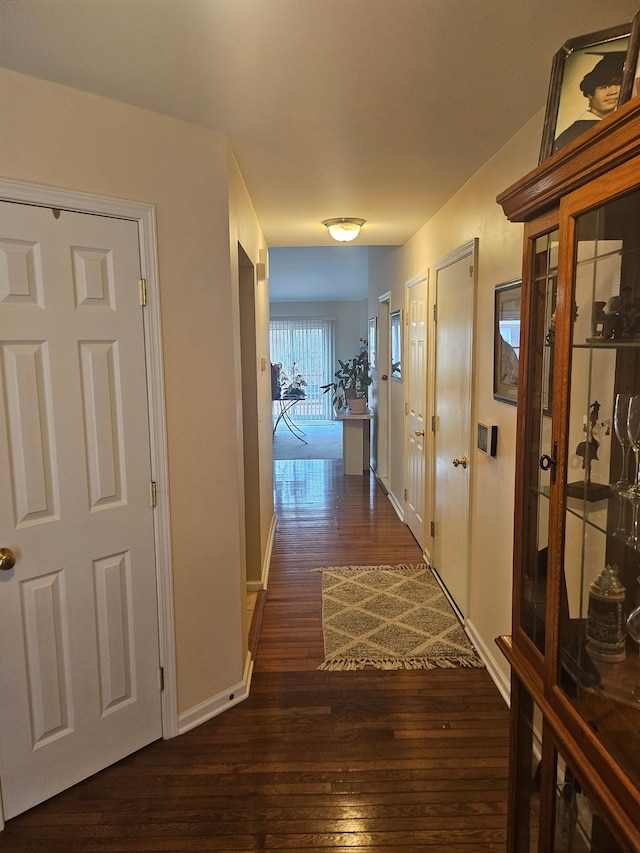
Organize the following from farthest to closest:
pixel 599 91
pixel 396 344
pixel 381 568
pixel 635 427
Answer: pixel 396 344 < pixel 381 568 < pixel 599 91 < pixel 635 427

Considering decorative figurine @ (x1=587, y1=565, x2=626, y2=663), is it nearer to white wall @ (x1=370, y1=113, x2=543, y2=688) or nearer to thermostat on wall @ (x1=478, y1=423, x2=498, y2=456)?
white wall @ (x1=370, y1=113, x2=543, y2=688)

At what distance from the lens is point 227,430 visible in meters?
2.37

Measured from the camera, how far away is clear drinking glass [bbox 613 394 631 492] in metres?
1.17

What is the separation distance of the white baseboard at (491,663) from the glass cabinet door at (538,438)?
4.15 ft

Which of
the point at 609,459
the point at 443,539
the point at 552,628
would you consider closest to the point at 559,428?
the point at 609,459

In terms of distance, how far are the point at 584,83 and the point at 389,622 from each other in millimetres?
2759

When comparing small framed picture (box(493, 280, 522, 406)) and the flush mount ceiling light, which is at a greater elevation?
the flush mount ceiling light

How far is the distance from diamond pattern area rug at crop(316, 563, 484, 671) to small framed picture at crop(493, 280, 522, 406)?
4.51 ft

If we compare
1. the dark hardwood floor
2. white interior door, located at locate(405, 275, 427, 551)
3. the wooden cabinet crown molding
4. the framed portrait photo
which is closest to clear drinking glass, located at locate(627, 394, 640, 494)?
the wooden cabinet crown molding

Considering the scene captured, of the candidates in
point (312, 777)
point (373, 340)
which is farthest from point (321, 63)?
point (373, 340)

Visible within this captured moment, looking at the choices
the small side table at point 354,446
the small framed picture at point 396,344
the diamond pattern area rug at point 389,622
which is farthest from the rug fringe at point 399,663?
the small side table at point 354,446

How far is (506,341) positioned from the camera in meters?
2.47

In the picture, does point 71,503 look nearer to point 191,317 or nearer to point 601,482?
point 191,317

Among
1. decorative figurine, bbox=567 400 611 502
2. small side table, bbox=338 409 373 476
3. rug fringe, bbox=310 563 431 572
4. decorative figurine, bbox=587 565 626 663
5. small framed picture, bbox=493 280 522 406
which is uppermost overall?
small framed picture, bbox=493 280 522 406
